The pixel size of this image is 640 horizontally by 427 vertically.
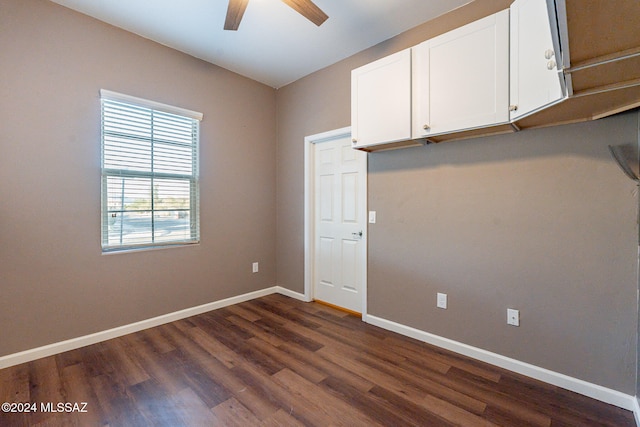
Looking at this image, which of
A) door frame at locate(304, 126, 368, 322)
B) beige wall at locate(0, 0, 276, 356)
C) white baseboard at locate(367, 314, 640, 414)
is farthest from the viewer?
door frame at locate(304, 126, 368, 322)

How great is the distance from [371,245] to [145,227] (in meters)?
2.23

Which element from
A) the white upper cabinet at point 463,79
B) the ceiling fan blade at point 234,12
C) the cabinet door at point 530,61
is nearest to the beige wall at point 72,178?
the ceiling fan blade at point 234,12

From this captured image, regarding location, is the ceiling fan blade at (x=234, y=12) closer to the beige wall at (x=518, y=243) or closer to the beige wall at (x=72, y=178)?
the beige wall at (x=72, y=178)

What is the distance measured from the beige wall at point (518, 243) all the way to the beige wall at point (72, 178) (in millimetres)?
1829

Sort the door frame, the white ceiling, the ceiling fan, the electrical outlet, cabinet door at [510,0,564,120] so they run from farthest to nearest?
1. the door frame
2. the electrical outlet
3. the white ceiling
4. the ceiling fan
5. cabinet door at [510,0,564,120]

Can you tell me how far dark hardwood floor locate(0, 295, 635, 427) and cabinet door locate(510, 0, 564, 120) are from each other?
1.77 metres

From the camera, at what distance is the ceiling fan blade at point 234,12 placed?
6.01 ft

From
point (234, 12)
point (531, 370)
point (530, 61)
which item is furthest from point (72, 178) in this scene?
point (531, 370)

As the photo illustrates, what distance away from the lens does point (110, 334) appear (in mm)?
2523

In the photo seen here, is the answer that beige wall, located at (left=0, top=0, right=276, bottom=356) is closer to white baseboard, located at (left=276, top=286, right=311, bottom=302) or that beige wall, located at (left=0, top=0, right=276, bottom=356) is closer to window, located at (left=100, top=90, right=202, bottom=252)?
window, located at (left=100, top=90, right=202, bottom=252)

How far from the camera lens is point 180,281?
3002 mm

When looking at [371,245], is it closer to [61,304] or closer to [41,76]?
[61,304]

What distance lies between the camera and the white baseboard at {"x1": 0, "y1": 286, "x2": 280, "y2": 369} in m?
2.13

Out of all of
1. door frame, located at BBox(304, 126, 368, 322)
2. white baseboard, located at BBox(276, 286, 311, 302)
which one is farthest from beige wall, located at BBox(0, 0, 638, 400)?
white baseboard, located at BBox(276, 286, 311, 302)
